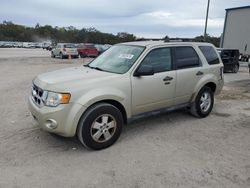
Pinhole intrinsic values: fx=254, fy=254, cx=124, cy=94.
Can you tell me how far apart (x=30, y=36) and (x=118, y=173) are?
352 feet

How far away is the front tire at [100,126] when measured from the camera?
3953 millimetres

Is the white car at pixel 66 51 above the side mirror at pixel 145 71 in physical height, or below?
below

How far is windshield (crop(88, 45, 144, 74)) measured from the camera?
4.62m

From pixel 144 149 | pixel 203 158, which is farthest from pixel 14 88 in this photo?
pixel 203 158

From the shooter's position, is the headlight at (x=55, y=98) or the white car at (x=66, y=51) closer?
the headlight at (x=55, y=98)

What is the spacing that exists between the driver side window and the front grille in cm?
184

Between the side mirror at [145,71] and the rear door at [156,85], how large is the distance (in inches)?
3.5

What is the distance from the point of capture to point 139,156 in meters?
3.96

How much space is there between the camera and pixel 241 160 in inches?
153

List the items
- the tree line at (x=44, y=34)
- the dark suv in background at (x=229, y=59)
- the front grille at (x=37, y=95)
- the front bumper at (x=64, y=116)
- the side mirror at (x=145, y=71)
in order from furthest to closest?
the tree line at (x=44, y=34) < the dark suv in background at (x=229, y=59) < the side mirror at (x=145, y=71) < the front grille at (x=37, y=95) < the front bumper at (x=64, y=116)

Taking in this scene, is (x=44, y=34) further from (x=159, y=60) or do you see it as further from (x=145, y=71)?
(x=145, y=71)

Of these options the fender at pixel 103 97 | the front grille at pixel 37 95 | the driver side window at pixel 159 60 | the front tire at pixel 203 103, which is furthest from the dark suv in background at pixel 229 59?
the front grille at pixel 37 95

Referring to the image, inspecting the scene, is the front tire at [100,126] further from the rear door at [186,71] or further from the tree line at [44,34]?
the tree line at [44,34]

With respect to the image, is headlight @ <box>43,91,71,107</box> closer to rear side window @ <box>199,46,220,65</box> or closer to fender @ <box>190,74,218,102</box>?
fender @ <box>190,74,218,102</box>
